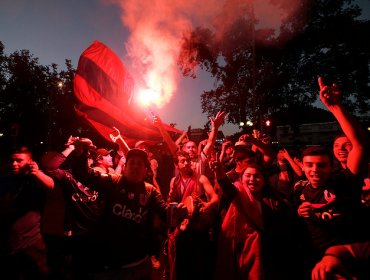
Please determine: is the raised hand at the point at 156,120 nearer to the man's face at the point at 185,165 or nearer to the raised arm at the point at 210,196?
the man's face at the point at 185,165

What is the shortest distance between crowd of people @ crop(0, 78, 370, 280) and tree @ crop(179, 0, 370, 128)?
14.1 metres

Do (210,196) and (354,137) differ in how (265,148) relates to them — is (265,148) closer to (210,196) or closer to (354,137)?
(210,196)

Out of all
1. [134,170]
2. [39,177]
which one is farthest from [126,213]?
[39,177]

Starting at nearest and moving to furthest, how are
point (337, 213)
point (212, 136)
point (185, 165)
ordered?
point (337, 213)
point (185, 165)
point (212, 136)

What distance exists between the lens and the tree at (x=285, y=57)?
19203 millimetres

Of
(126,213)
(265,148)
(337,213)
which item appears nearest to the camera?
(337,213)

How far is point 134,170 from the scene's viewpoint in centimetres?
316

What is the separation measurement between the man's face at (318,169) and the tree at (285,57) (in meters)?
14.2

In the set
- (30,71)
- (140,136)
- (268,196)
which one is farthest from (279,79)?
(30,71)

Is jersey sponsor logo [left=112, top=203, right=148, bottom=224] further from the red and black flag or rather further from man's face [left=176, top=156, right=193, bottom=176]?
the red and black flag

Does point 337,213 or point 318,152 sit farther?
point 318,152

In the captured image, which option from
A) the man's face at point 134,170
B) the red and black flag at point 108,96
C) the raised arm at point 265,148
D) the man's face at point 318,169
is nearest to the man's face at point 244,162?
the man's face at point 318,169

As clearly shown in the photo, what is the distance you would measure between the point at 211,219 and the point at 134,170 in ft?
5.40

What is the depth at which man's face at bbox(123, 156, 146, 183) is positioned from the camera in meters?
3.16
